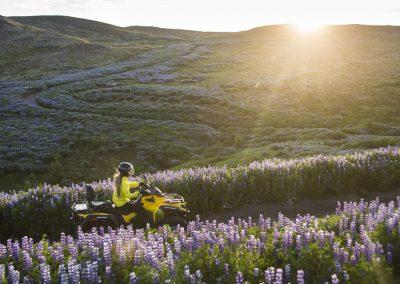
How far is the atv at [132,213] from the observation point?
1203cm

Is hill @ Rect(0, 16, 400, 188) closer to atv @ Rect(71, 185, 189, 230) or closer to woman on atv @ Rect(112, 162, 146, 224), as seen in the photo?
atv @ Rect(71, 185, 189, 230)

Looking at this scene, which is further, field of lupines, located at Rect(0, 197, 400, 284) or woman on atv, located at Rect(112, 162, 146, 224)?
woman on atv, located at Rect(112, 162, 146, 224)

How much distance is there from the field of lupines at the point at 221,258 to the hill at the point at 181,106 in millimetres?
18407

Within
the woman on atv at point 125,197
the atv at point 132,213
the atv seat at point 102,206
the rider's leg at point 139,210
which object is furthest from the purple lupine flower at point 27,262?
the rider's leg at point 139,210

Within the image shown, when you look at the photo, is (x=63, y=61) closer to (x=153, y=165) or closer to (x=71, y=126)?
(x=71, y=126)

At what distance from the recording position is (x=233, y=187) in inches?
647

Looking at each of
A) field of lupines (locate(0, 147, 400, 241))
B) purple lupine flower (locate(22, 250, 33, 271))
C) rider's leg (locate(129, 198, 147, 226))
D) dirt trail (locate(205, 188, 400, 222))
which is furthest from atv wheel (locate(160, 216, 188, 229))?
purple lupine flower (locate(22, 250, 33, 271))

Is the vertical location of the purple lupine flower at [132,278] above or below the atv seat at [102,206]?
above

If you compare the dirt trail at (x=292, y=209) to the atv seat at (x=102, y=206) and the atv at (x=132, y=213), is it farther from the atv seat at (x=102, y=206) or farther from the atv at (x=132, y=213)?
the atv seat at (x=102, y=206)

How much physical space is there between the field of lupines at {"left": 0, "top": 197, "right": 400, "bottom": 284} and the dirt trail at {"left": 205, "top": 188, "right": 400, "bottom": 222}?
20.2 feet

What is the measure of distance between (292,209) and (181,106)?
33.9m

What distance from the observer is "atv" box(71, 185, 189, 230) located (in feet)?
39.5

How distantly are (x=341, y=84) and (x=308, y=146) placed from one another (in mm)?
33593

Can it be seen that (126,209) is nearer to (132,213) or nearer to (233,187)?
(132,213)
